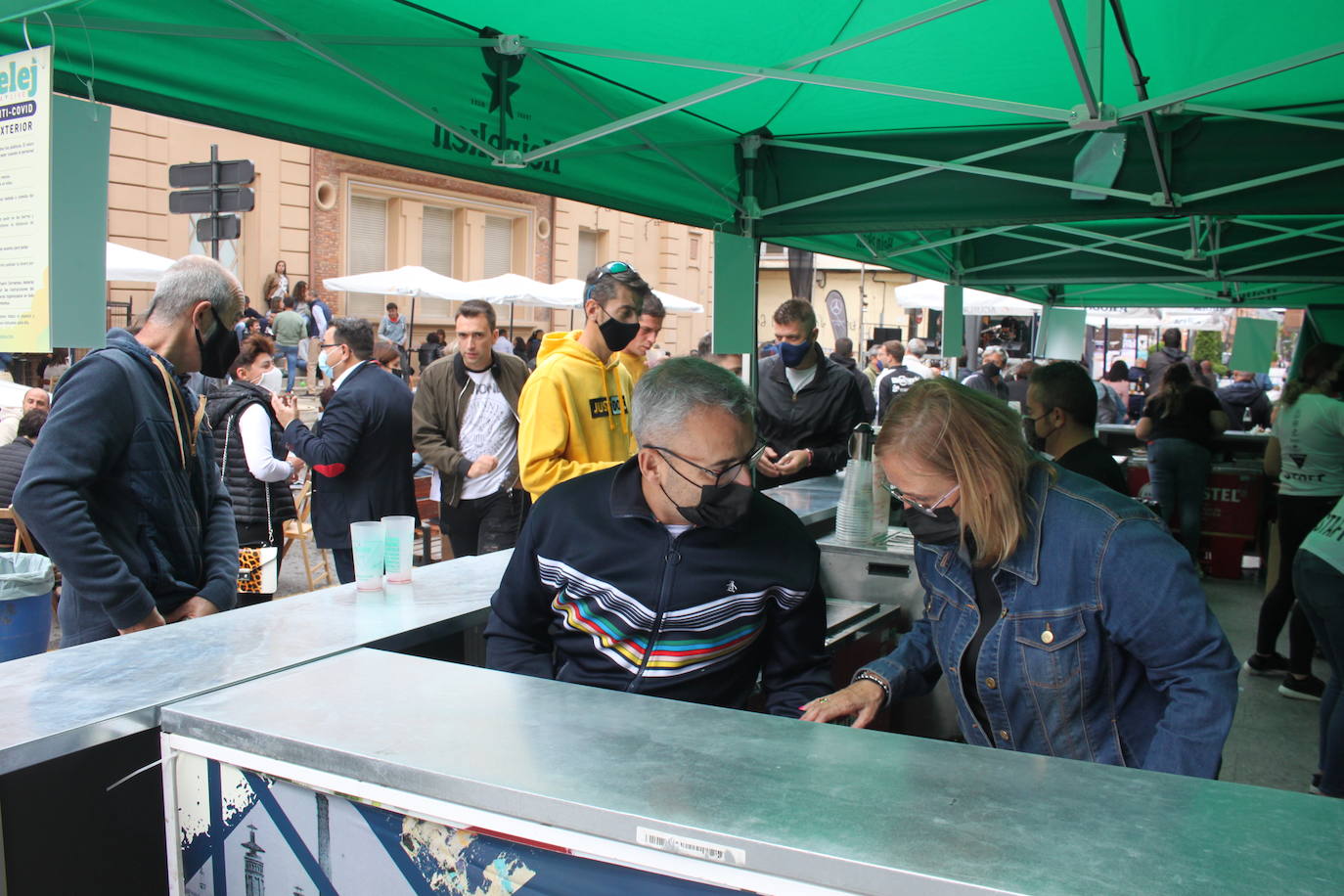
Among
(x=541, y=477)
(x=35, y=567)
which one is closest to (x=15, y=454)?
(x=35, y=567)

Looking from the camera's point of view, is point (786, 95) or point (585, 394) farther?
point (786, 95)

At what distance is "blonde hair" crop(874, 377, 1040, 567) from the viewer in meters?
1.90

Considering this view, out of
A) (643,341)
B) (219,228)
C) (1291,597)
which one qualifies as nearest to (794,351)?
(643,341)

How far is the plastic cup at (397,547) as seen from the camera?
2.43 m

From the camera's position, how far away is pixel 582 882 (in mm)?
1267

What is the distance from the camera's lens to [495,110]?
3693 millimetres

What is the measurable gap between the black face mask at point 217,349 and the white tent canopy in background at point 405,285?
45.9 ft

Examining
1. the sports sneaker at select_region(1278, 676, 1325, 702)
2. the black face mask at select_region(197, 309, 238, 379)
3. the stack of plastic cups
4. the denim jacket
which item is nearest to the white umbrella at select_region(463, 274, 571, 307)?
the sports sneaker at select_region(1278, 676, 1325, 702)

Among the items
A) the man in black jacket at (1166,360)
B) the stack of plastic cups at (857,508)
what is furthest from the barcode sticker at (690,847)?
the man in black jacket at (1166,360)

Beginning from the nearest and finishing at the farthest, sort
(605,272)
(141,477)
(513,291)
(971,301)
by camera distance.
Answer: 1. (141,477)
2. (605,272)
3. (971,301)
4. (513,291)

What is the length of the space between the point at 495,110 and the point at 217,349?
1.45 meters

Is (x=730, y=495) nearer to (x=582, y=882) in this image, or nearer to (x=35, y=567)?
(x=582, y=882)

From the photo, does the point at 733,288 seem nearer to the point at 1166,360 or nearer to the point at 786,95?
the point at 786,95

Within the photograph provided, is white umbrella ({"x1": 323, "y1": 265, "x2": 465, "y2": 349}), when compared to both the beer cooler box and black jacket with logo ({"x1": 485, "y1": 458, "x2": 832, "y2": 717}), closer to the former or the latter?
the beer cooler box
